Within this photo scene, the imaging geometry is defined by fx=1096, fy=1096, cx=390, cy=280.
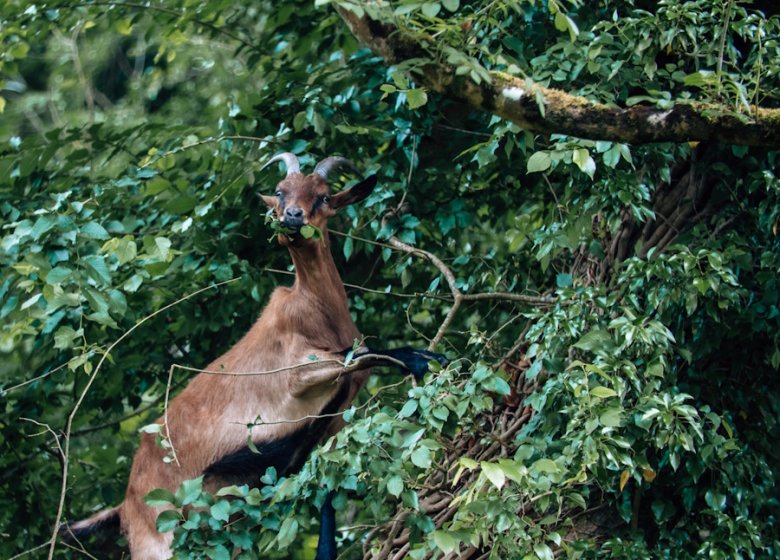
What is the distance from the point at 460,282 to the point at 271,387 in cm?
122

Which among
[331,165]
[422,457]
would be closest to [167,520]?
[422,457]

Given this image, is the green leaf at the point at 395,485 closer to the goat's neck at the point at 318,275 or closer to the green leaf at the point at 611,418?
the green leaf at the point at 611,418

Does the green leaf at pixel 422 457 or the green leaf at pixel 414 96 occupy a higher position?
the green leaf at pixel 414 96

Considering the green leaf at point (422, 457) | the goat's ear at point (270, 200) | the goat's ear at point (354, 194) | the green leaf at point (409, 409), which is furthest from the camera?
the goat's ear at point (354, 194)

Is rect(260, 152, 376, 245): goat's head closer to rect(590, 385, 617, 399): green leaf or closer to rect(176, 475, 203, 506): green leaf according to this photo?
rect(176, 475, 203, 506): green leaf

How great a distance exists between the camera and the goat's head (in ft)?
18.7

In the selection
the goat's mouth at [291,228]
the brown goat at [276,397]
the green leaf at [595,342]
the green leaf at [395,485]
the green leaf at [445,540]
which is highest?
the goat's mouth at [291,228]

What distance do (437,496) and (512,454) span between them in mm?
424

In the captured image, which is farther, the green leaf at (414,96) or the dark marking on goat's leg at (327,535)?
the dark marking on goat's leg at (327,535)

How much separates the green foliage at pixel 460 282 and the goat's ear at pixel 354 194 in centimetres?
9

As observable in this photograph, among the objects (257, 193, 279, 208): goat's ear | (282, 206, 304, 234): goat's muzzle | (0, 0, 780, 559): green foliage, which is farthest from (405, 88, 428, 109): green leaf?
(257, 193, 279, 208): goat's ear

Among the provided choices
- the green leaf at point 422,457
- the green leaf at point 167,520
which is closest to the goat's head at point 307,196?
the green leaf at point 167,520

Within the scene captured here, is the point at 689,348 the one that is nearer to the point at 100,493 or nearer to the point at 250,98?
the point at 250,98

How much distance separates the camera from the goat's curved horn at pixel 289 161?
19.8ft
